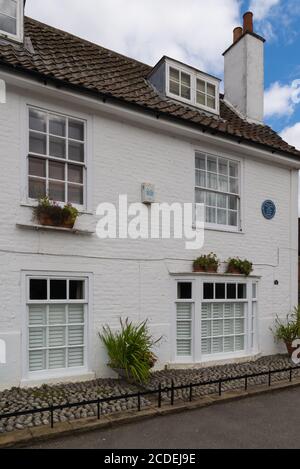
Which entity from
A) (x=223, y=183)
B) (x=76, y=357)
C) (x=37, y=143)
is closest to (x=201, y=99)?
(x=223, y=183)

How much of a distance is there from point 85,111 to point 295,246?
22.8ft

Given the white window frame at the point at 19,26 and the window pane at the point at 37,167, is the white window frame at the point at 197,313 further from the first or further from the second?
the white window frame at the point at 19,26

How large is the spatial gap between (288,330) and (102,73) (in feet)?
26.1

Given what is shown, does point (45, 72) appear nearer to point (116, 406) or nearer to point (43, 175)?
point (43, 175)

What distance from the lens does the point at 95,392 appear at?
20.3 ft

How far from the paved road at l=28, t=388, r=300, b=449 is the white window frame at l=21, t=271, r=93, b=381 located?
2.10 metres

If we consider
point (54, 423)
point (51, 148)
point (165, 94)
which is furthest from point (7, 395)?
point (165, 94)

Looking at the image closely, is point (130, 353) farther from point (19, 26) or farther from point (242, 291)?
point (19, 26)

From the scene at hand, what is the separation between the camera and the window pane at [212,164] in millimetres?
9125

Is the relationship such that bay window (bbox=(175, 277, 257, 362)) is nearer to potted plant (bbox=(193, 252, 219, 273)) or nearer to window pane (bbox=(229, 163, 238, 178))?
potted plant (bbox=(193, 252, 219, 273))

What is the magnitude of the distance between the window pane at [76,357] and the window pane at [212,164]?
5.24 m

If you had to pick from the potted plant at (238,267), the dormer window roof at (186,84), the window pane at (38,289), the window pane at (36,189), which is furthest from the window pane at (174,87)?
the window pane at (38,289)

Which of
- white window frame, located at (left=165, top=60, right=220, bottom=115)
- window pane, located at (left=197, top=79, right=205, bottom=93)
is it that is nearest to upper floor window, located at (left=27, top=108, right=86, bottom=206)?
white window frame, located at (left=165, top=60, right=220, bottom=115)

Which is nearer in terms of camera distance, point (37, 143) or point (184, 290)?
point (37, 143)
